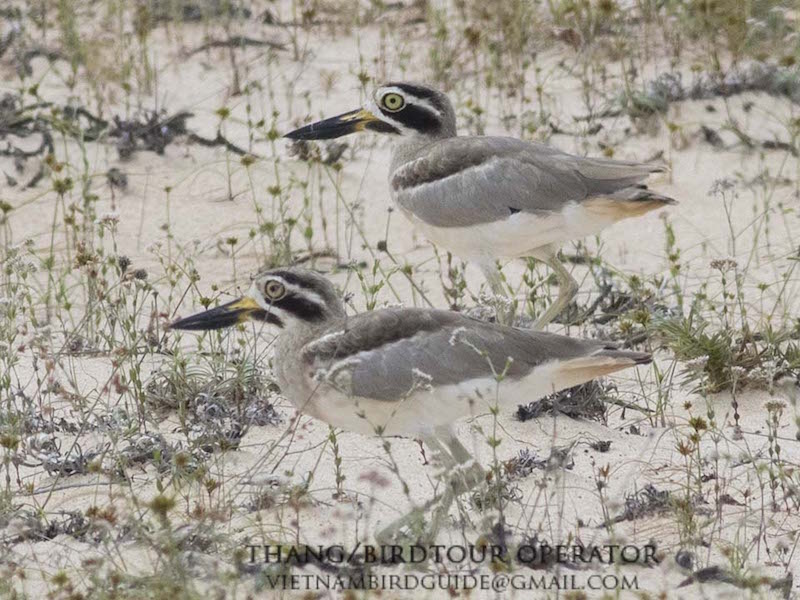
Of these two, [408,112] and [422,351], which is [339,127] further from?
[422,351]

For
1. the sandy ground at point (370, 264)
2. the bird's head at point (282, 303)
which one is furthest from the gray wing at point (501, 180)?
the bird's head at point (282, 303)

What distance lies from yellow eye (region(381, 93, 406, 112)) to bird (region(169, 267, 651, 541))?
2.17 m

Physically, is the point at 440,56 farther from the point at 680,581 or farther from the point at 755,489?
the point at 680,581

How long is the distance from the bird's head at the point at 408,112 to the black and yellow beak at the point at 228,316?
2035 millimetres

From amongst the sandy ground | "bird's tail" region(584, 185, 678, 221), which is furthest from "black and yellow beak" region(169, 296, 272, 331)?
"bird's tail" region(584, 185, 678, 221)

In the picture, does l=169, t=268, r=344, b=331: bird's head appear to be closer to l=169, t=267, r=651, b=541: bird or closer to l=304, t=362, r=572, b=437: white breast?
l=169, t=267, r=651, b=541: bird

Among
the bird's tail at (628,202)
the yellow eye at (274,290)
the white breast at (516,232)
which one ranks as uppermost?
the yellow eye at (274,290)

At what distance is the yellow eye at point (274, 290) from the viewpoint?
5.44 metres

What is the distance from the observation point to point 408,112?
23.9ft

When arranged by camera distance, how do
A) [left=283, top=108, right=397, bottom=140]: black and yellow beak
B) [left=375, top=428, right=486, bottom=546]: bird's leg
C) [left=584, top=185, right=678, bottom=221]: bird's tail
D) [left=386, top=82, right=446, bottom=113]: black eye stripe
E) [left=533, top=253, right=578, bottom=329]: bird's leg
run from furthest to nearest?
1. [left=283, top=108, right=397, bottom=140]: black and yellow beak
2. [left=386, top=82, right=446, bottom=113]: black eye stripe
3. [left=533, top=253, right=578, bottom=329]: bird's leg
4. [left=584, top=185, right=678, bottom=221]: bird's tail
5. [left=375, top=428, right=486, bottom=546]: bird's leg

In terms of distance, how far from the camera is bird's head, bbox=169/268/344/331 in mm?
5434

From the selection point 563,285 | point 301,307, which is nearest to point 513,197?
point 563,285

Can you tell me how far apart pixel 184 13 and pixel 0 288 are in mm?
3825

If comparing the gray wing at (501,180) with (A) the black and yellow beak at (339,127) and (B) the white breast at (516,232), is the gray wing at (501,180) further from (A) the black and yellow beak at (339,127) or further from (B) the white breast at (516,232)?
(A) the black and yellow beak at (339,127)
